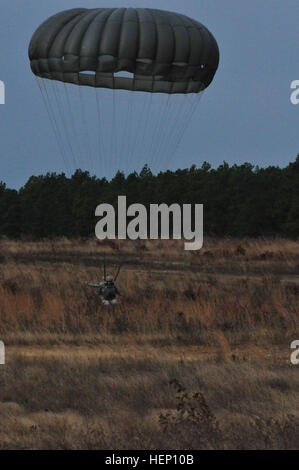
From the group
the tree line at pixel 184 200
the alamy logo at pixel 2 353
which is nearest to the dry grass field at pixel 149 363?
the alamy logo at pixel 2 353

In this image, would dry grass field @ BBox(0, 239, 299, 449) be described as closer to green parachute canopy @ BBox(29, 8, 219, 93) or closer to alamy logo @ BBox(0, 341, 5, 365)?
alamy logo @ BBox(0, 341, 5, 365)

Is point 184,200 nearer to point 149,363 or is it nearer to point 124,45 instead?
point 124,45

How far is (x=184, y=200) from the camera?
82.7m

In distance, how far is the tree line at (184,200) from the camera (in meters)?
72.1

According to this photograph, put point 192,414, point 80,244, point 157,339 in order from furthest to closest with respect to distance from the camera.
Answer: point 80,244
point 157,339
point 192,414

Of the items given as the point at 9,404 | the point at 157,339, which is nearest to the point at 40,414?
the point at 9,404

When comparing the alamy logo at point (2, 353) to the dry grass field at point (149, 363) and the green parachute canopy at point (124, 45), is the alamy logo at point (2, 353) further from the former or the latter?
the green parachute canopy at point (124, 45)

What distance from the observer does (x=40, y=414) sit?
8625 millimetres

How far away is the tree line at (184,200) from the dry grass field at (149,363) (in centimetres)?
4723

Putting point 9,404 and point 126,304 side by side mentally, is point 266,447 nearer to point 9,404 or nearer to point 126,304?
point 9,404

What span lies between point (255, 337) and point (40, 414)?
6966 millimetres

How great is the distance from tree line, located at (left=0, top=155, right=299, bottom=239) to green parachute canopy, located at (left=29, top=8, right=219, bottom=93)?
46.6 meters

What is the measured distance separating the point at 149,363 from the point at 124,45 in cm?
1086

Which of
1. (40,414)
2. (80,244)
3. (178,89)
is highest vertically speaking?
(178,89)
